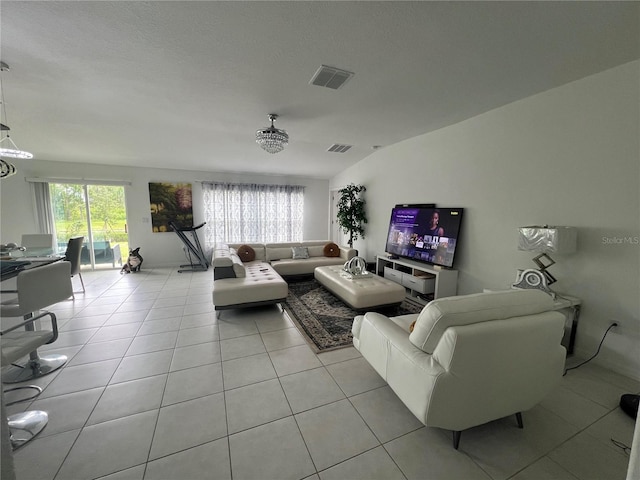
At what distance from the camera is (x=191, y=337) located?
273 centimetres

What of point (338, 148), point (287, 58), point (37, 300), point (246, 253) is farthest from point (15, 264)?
point (338, 148)

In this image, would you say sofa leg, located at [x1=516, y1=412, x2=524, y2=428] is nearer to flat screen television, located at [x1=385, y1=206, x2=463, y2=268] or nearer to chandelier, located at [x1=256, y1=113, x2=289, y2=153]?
flat screen television, located at [x1=385, y1=206, x2=463, y2=268]

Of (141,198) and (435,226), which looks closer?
(435,226)

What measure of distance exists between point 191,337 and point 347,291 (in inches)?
75.5

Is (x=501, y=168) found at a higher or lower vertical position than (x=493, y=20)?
lower

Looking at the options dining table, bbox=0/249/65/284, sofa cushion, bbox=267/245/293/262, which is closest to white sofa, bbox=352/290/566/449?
dining table, bbox=0/249/65/284

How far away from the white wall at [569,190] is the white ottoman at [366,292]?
1.07 metres

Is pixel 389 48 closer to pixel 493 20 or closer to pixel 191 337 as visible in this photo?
pixel 493 20

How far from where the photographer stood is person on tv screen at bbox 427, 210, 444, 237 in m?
3.76

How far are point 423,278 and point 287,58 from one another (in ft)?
10.7

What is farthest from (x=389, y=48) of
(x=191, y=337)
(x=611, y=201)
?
(x=191, y=337)
